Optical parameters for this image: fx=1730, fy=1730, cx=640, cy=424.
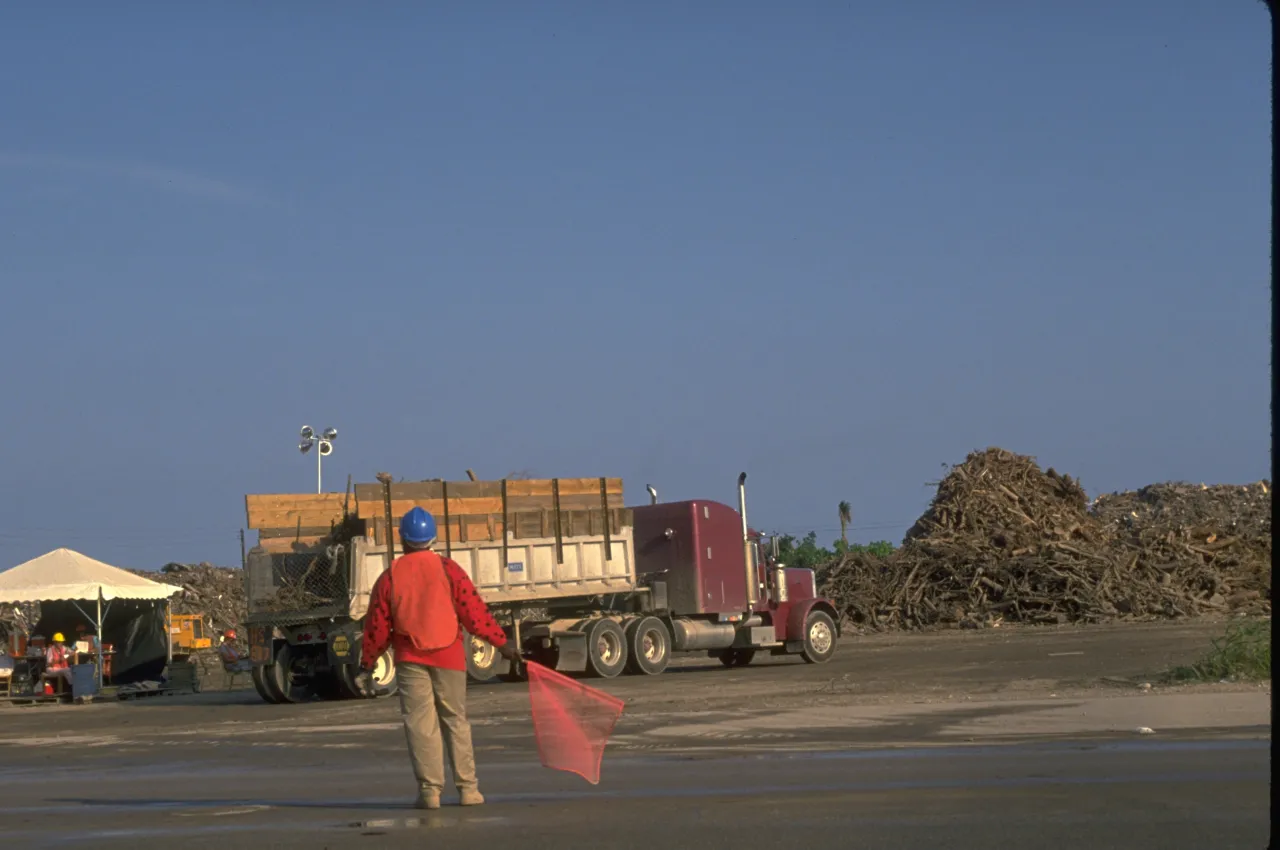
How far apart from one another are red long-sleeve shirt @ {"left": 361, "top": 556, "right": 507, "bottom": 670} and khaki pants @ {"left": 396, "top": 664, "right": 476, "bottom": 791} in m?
0.07

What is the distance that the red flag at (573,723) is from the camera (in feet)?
35.4

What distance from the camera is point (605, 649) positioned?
2792cm

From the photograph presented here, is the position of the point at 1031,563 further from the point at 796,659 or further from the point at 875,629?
the point at 796,659

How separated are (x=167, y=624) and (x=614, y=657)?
371 inches

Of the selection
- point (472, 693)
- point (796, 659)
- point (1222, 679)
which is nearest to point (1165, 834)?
point (1222, 679)

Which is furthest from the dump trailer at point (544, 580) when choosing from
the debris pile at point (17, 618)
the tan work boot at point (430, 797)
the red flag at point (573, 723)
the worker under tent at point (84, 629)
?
the debris pile at point (17, 618)

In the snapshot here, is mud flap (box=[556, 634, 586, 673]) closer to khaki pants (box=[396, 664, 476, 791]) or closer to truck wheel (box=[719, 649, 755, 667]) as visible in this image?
truck wheel (box=[719, 649, 755, 667])

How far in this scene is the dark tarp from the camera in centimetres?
3297

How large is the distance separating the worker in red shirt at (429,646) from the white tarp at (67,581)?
850 inches

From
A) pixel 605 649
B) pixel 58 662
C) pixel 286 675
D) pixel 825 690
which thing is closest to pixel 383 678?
pixel 286 675

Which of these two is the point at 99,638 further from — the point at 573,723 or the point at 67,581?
the point at 573,723

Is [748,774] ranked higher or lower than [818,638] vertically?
higher

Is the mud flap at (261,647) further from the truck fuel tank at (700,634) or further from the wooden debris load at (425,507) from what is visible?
the truck fuel tank at (700,634)

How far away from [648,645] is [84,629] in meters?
11.3
